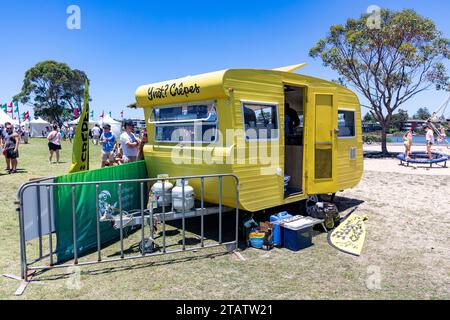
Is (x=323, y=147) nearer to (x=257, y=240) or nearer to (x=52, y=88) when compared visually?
(x=257, y=240)

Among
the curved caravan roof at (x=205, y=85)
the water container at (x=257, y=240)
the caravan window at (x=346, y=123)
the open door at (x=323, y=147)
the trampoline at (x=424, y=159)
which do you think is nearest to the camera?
the curved caravan roof at (x=205, y=85)

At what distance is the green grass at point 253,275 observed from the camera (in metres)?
3.80

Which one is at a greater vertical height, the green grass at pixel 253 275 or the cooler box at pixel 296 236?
the cooler box at pixel 296 236

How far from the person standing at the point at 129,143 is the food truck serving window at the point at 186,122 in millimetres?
1699

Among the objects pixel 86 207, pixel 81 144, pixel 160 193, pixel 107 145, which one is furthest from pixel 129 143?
pixel 86 207

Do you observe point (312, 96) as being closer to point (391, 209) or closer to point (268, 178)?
point (268, 178)

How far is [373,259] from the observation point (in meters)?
4.88

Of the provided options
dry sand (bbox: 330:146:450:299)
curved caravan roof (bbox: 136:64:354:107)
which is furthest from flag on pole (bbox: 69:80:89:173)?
dry sand (bbox: 330:146:450:299)

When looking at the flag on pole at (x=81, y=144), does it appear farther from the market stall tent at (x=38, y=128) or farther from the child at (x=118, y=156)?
the market stall tent at (x=38, y=128)

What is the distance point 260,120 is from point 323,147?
70.4 inches

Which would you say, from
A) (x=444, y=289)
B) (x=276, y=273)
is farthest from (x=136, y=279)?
(x=444, y=289)

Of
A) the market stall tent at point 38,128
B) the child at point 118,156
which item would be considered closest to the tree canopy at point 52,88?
the market stall tent at point 38,128

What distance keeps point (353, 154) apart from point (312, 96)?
225cm
